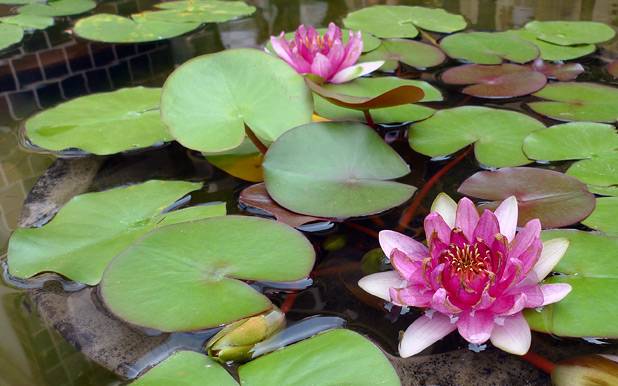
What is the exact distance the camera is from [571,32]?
6.86 feet

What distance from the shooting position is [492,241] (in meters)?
0.87

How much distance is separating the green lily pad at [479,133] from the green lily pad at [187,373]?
785 mm

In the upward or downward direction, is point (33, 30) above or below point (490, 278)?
above

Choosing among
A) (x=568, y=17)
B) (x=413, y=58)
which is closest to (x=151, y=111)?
(x=413, y=58)

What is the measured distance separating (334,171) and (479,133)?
44 centimetres

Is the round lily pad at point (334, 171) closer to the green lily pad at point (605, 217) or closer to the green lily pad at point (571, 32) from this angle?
the green lily pad at point (605, 217)

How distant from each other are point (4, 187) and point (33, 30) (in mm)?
1355

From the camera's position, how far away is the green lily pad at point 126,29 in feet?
7.13

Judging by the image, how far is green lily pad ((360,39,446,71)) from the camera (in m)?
1.85

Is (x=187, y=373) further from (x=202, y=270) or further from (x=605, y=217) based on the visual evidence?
(x=605, y=217)

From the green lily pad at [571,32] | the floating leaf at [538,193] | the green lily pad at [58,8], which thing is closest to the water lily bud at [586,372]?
the floating leaf at [538,193]

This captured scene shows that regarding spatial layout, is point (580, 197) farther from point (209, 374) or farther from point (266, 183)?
point (209, 374)

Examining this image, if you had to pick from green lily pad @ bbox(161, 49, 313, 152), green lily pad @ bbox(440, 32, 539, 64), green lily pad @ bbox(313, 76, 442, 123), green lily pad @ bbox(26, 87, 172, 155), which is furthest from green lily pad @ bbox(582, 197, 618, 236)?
green lily pad @ bbox(26, 87, 172, 155)

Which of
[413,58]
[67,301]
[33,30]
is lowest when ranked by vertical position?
[67,301]
